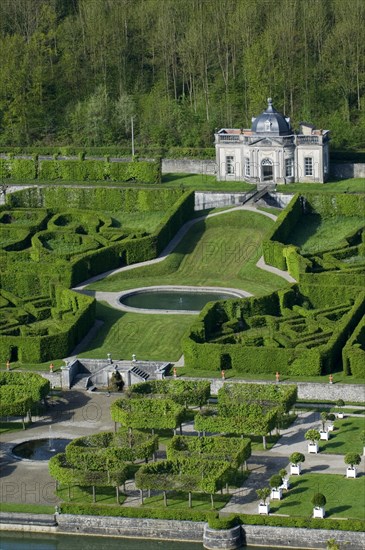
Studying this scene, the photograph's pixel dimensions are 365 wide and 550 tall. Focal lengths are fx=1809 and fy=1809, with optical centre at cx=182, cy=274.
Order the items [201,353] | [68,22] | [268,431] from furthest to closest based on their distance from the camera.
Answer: [68,22] < [201,353] < [268,431]

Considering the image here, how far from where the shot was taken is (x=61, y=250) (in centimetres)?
13962

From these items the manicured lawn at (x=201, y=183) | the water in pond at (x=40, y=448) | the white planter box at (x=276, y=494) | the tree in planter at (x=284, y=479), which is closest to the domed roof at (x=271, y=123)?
the manicured lawn at (x=201, y=183)

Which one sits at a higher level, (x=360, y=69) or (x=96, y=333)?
(x=360, y=69)

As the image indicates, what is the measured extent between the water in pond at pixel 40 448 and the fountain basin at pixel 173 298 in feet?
76.1

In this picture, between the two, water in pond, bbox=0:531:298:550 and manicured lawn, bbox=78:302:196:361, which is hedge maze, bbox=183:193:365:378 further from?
water in pond, bbox=0:531:298:550

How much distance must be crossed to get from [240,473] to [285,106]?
75.2 m

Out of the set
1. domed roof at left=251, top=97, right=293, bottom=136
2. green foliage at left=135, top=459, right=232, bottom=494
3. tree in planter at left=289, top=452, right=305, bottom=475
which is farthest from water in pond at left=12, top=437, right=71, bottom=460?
domed roof at left=251, top=97, right=293, bottom=136

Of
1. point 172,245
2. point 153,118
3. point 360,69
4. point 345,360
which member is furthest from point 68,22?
point 345,360

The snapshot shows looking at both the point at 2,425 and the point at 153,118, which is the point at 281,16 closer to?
the point at 153,118

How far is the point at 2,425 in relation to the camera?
107 m

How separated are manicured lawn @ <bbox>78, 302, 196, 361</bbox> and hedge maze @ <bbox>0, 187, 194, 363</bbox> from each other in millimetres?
1577

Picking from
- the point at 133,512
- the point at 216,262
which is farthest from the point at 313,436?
the point at 216,262

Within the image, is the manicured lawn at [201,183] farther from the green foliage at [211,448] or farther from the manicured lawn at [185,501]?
the manicured lawn at [185,501]

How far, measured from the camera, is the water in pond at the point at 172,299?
128 meters
